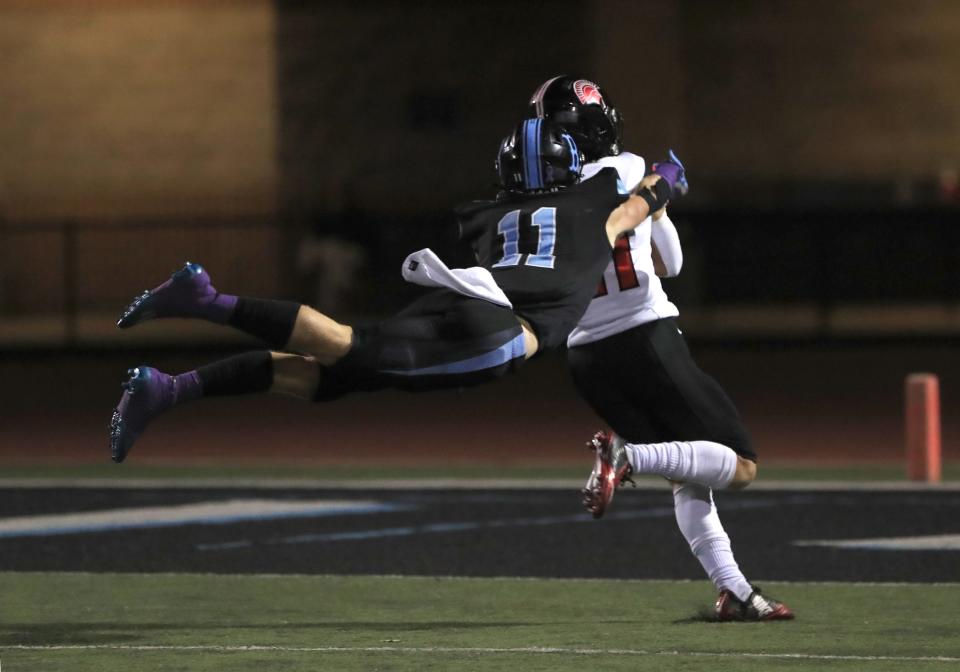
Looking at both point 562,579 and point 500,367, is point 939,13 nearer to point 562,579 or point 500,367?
point 562,579

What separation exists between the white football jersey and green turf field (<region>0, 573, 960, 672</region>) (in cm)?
115

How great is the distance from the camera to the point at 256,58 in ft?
131

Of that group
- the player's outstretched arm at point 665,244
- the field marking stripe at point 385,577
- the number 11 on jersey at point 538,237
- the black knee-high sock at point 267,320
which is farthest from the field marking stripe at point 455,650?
the field marking stripe at point 385,577

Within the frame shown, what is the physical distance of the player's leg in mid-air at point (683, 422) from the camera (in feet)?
27.1

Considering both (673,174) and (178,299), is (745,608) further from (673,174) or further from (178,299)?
(178,299)

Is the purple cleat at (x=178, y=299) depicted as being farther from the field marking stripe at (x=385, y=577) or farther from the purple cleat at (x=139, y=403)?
the field marking stripe at (x=385, y=577)

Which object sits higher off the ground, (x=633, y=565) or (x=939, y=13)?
(x=939, y=13)

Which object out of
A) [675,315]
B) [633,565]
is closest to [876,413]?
[633,565]

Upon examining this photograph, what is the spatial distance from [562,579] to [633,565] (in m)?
0.58

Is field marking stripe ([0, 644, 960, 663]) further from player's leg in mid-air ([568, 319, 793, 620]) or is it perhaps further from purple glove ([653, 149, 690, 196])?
purple glove ([653, 149, 690, 196])

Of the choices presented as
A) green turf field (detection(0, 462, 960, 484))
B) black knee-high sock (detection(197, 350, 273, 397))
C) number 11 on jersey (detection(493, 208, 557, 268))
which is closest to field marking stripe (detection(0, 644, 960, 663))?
black knee-high sock (detection(197, 350, 273, 397))

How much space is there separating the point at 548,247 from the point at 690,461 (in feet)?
3.29

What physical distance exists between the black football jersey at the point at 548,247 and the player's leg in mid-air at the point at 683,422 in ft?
1.96

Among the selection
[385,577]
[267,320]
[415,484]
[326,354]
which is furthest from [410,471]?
[267,320]
